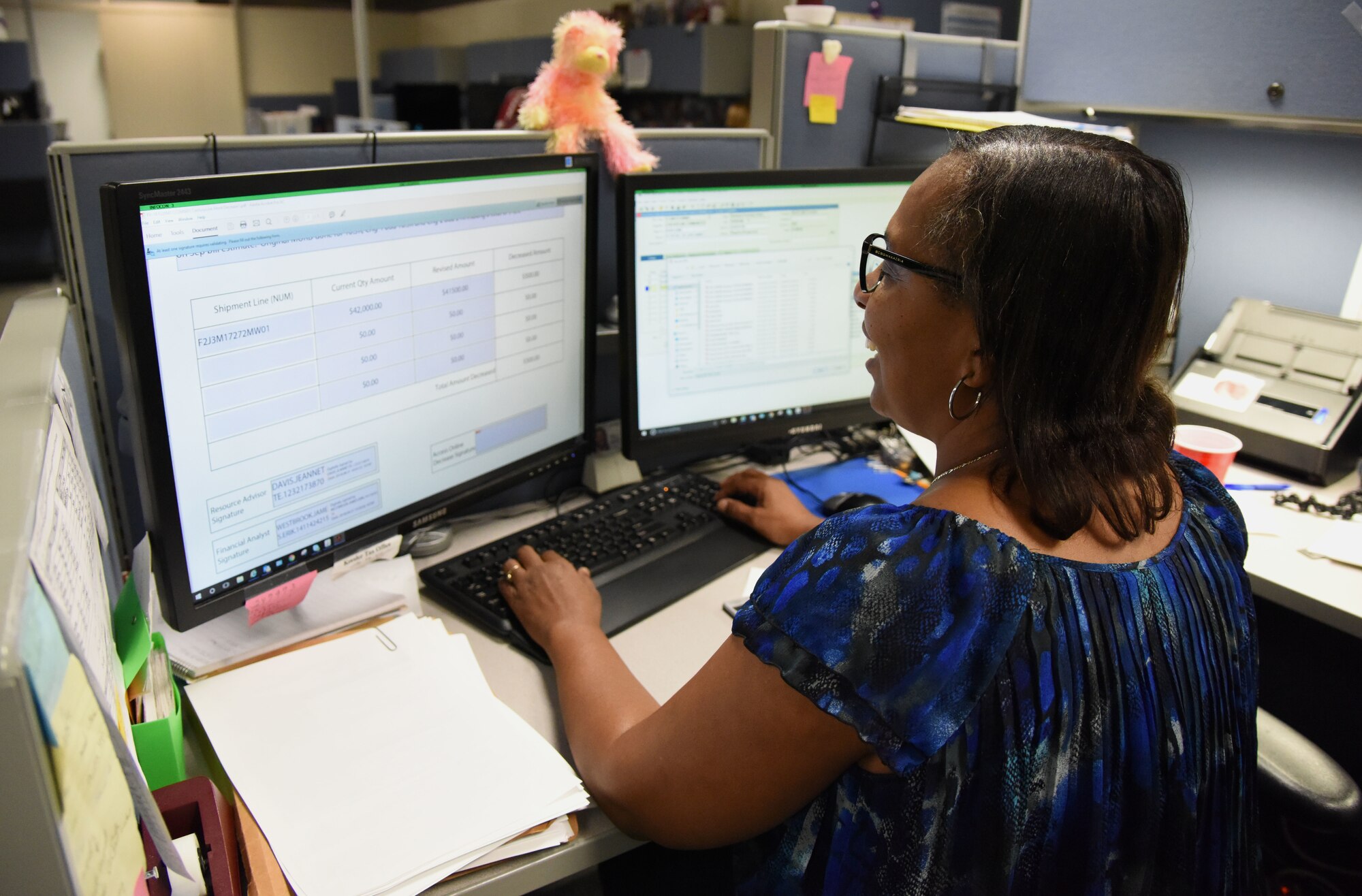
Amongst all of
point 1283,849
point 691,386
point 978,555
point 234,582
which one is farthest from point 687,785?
point 1283,849

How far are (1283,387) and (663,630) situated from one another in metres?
1.10

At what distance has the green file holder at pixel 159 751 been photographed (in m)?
0.65

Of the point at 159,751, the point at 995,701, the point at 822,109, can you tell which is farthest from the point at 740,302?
the point at 159,751

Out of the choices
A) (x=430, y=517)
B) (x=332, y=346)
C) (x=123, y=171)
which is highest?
(x=123, y=171)

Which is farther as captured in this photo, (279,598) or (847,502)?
(847,502)

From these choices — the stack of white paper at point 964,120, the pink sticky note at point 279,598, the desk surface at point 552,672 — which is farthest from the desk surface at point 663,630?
the stack of white paper at point 964,120

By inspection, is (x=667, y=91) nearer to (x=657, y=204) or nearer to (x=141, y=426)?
(x=657, y=204)

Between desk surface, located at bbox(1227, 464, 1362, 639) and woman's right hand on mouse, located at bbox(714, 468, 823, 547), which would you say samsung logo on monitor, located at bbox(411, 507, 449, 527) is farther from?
desk surface, located at bbox(1227, 464, 1362, 639)

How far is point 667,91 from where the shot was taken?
12.4 feet

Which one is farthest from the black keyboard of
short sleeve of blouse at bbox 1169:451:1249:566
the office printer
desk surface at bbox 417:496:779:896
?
the office printer

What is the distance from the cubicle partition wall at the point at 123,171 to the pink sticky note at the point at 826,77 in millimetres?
538

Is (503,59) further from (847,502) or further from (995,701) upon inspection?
(995,701)

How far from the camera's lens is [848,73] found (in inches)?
60.2

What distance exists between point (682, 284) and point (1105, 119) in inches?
39.8
